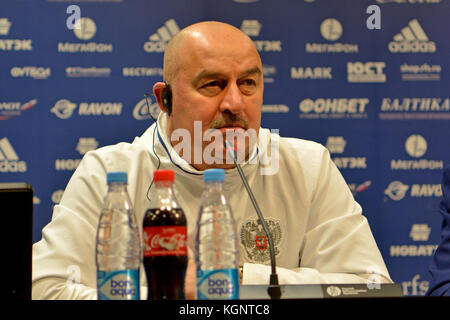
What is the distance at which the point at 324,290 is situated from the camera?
35.0 inches

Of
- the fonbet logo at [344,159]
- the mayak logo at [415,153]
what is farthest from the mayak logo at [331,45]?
the mayak logo at [415,153]

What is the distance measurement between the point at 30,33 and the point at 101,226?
2.74 metres

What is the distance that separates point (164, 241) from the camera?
Result: 897mm

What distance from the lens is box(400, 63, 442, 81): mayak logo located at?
3.55 meters

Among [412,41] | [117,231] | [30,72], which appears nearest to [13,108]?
[30,72]

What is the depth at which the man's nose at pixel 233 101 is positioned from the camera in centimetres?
166

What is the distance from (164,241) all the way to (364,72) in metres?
2.89

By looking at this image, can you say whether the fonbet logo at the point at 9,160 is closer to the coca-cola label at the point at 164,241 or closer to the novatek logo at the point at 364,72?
the novatek logo at the point at 364,72

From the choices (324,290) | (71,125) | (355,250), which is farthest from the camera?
(71,125)

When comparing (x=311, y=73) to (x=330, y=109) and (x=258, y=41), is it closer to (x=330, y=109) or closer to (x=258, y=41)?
(x=330, y=109)

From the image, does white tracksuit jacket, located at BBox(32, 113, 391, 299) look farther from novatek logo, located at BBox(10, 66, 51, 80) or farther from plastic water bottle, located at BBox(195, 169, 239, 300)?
novatek logo, located at BBox(10, 66, 51, 80)

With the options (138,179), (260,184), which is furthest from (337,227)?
(138,179)

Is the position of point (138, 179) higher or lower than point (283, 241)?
higher

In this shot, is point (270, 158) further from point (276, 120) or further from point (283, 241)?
point (276, 120)
